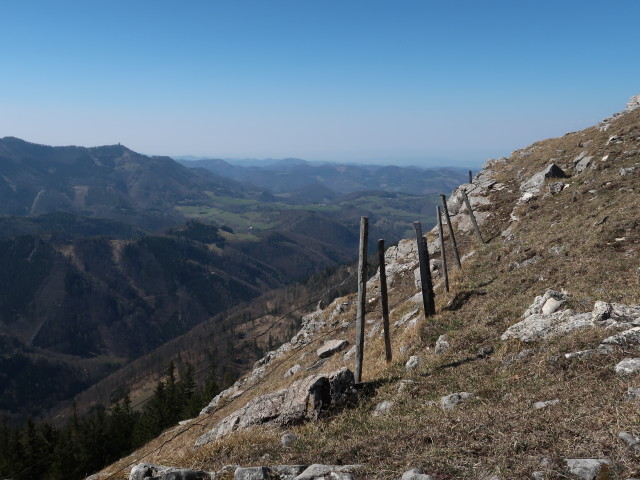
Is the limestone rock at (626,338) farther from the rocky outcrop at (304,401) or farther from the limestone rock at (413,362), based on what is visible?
the rocky outcrop at (304,401)

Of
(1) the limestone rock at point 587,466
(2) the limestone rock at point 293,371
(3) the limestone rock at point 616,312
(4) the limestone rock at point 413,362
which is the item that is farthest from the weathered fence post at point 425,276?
(2) the limestone rock at point 293,371

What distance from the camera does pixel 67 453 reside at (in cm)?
6197

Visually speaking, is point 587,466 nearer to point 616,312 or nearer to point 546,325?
point 616,312

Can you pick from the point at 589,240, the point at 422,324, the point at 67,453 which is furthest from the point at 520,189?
the point at 67,453

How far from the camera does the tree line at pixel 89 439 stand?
61875mm

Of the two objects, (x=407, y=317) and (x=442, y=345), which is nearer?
(x=442, y=345)

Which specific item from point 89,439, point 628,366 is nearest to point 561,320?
point 628,366

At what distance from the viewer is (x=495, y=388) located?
35.4 ft

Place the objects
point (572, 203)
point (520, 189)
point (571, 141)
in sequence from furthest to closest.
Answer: point (571, 141) → point (520, 189) → point (572, 203)

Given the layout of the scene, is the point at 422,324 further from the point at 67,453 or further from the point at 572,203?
the point at 67,453

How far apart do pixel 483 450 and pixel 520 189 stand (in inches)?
1493

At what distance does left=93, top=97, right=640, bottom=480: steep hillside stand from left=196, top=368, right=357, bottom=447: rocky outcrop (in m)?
0.05

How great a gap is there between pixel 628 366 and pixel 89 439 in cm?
8289

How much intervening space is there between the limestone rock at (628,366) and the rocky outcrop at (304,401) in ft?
24.9
